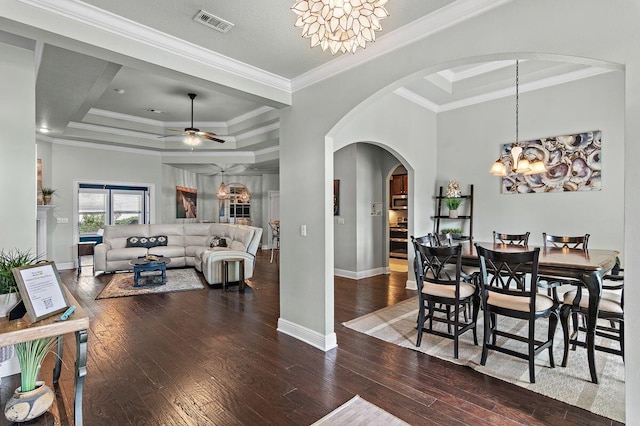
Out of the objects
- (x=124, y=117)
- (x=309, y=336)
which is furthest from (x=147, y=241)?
(x=309, y=336)

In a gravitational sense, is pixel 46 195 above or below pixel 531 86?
below

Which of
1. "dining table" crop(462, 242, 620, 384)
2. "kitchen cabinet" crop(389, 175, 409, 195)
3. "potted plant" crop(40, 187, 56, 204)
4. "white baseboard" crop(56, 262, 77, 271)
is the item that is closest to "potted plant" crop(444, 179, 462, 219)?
"dining table" crop(462, 242, 620, 384)

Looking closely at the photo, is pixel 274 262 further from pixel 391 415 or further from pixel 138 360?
pixel 391 415

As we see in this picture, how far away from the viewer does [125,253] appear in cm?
710

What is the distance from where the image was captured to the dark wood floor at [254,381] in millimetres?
2217

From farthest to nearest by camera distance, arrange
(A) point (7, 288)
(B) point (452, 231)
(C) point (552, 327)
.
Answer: (B) point (452, 231) < (C) point (552, 327) < (A) point (7, 288)

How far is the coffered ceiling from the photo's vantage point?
232 cm

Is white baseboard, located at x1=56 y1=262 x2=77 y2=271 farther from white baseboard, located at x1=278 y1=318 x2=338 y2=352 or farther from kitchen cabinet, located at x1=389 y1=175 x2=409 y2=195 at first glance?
kitchen cabinet, located at x1=389 y1=175 x2=409 y2=195

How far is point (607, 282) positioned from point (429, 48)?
13.7 feet

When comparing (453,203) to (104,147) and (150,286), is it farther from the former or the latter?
(104,147)

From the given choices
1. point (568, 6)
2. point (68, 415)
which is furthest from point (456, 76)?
point (68, 415)

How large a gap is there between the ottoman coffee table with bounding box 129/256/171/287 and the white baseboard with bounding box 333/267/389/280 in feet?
11.1

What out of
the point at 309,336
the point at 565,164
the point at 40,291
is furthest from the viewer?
the point at 565,164

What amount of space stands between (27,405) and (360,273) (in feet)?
17.3
